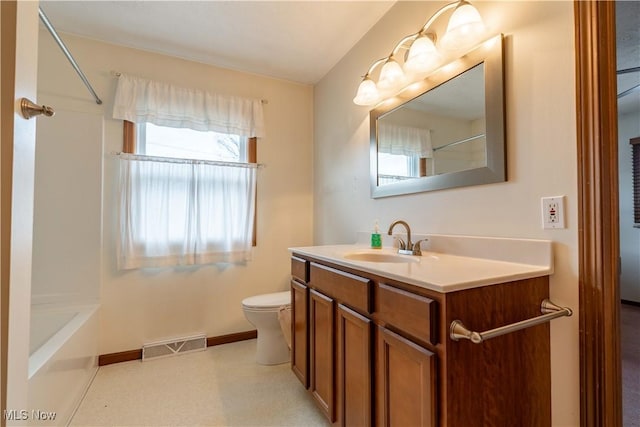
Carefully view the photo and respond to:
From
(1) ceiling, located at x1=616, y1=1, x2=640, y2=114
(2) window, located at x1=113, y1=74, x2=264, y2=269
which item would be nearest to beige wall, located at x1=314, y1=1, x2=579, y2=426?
(1) ceiling, located at x1=616, y1=1, x2=640, y2=114

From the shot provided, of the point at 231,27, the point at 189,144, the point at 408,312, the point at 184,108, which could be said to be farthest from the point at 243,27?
the point at 408,312

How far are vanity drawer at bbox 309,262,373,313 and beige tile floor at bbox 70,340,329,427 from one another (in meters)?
0.73

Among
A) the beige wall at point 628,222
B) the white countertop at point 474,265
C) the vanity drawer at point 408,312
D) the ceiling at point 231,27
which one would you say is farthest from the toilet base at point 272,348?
the beige wall at point 628,222

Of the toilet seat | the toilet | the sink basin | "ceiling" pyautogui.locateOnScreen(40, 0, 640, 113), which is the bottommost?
the toilet

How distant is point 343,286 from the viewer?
1.25 metres

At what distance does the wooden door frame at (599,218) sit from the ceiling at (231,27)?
48.7 inches

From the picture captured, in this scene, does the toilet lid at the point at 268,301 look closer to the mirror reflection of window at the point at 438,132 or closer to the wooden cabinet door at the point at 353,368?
the wooden cabinet door at the point at 353,368

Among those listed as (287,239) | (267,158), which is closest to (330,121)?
(267,158)

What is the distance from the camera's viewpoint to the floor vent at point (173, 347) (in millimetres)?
2164

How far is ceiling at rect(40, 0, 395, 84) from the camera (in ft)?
5.88

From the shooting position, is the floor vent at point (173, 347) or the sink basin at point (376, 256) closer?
the sink basin at point (376, 256)

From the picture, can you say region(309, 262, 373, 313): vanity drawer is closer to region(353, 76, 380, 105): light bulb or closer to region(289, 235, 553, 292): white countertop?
region(289, 235, 553, 292): white countertop

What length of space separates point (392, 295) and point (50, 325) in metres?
2.22

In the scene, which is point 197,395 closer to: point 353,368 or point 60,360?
point 60,360
